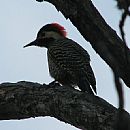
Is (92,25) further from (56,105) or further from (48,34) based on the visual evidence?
(48,34)

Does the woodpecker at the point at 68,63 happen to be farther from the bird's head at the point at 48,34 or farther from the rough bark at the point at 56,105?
the rough bark at the point at 56,105

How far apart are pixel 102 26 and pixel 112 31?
13 centimetres

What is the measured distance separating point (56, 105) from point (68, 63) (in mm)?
3433

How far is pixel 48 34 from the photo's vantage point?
8.13m

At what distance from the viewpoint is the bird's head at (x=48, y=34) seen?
8.03 meters

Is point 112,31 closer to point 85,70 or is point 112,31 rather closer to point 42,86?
point 42,86

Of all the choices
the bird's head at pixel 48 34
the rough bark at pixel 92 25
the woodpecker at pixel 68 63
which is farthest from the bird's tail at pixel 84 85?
the rough bark at pixel 92 25

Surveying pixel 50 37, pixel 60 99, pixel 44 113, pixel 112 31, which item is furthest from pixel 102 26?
pixel 50 37

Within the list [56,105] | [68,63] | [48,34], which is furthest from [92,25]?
[48,34]

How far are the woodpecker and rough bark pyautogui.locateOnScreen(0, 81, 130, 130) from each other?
2134 mm

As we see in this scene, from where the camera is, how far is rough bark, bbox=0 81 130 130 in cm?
278

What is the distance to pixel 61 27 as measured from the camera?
8523mm

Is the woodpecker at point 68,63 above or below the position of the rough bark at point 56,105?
above

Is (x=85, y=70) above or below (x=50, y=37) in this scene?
below
